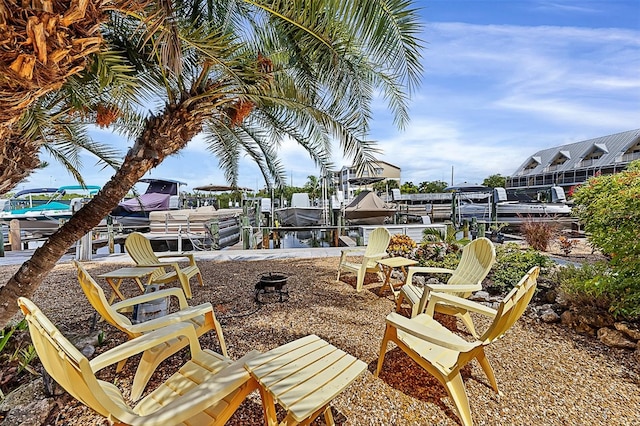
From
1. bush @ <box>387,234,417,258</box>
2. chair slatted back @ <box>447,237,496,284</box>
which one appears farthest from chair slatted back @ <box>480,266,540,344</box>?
bush @ <box>387,234,417,258</box>

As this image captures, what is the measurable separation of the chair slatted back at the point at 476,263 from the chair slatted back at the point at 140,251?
505 cm

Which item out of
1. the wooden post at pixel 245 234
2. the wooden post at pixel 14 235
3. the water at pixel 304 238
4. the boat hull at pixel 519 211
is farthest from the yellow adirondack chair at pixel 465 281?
the water at pixel 304 238

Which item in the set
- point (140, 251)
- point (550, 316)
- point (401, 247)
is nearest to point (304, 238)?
point (401, 247)

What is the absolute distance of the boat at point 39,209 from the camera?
1428 centimetres

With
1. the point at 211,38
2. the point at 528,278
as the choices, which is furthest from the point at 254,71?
the point at 528,278

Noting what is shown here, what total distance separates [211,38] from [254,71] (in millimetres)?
634

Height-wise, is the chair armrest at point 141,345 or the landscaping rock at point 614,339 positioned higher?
the chair armrest at point 141,345

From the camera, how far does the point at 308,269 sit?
23.9ft

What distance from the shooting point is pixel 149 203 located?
16.0 m

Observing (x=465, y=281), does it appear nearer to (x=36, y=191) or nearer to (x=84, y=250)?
(x=84, y=250)

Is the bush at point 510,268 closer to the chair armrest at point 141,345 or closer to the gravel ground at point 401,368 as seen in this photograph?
the gravel ground at point 401,368

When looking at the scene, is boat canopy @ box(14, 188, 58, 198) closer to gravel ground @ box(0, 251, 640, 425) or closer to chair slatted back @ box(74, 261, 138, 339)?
gravel ground @ box(0, 251, 640, 425)

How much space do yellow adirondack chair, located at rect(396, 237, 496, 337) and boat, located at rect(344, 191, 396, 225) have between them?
10.9 m

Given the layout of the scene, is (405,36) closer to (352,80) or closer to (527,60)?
(352,80)
